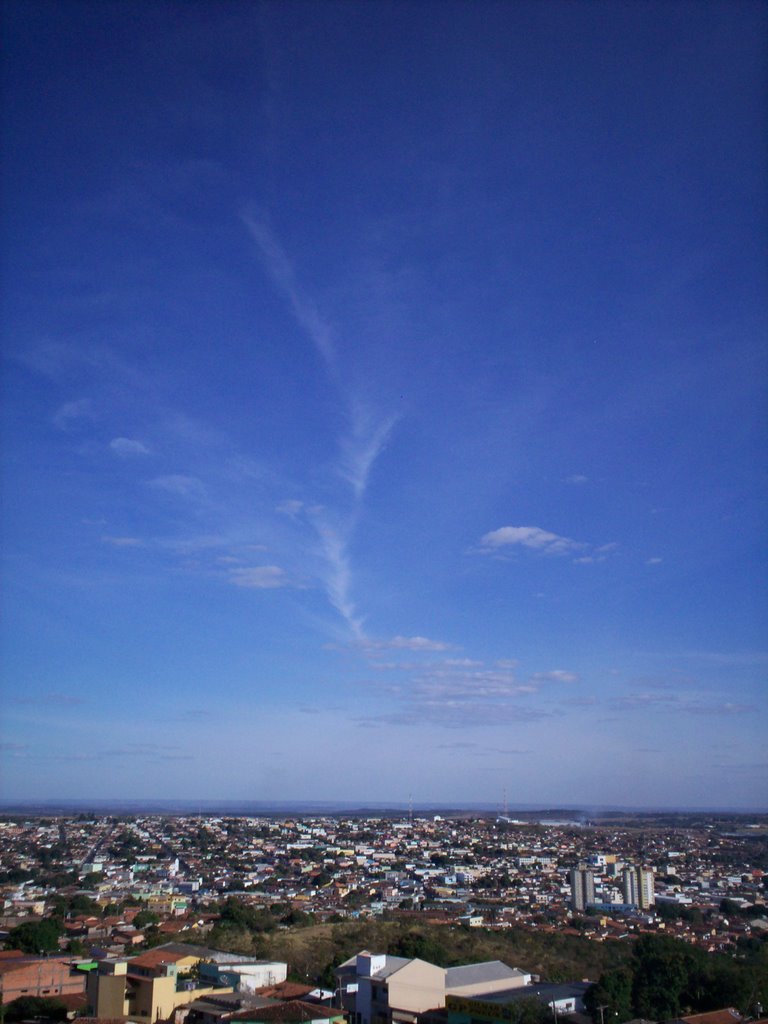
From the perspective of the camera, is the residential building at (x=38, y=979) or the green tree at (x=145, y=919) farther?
the green tree at (x=145, y=919)

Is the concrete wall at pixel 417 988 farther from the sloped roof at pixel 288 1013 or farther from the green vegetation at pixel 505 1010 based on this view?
the sloped roof at pixel 288 1013

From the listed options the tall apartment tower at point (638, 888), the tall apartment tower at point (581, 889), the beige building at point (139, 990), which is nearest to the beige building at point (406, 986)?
the beige building at point (139, 990)

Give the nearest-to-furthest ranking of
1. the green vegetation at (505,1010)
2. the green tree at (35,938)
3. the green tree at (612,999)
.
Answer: the green vegetation at (505,1010) < the green tree at (612,999) < the green tree at (35,938)

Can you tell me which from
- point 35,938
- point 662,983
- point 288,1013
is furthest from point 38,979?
point 662,983

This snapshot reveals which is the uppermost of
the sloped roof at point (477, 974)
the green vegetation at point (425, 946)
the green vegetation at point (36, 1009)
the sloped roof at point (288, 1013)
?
the sloped roof at point (288, 1013)

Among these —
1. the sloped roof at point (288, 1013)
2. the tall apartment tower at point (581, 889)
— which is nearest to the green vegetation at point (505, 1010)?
the sloped roof at point (288, 1013)

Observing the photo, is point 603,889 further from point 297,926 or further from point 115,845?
point 115,845

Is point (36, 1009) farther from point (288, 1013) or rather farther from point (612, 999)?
point (612, 999)

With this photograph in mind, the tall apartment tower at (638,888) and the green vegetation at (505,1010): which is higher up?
the green vegetation at (505,1010)

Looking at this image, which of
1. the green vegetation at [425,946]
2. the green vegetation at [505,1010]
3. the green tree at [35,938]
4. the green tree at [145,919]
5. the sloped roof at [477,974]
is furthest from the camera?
the green tree at [145,919]
